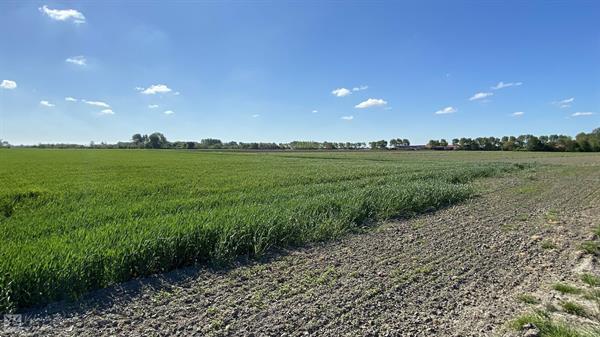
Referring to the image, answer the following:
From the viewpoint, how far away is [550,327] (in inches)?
149

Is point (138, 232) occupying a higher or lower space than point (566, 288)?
higher

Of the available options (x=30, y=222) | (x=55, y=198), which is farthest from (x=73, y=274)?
(x=55, y=198)

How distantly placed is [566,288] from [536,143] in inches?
5938

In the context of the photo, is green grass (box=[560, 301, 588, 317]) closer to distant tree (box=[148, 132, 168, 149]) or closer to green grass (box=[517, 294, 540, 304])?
green grass (box=[517, 294, 540, 304])

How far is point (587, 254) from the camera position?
6.50 m

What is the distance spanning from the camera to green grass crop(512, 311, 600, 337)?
3621 mm

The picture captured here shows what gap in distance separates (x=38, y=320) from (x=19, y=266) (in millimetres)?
1049

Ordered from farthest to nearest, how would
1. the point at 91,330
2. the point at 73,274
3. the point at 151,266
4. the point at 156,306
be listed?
the point at 151,266 < the point at 73,274 < the point at 156,306 < the point at 91,330

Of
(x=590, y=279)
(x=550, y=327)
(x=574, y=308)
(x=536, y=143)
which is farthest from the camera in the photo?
(x=536, y=143)

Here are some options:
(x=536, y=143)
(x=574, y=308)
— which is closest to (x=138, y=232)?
(x=574, y=308)

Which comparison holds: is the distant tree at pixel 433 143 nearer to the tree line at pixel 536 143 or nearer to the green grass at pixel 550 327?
the tree line at pixel 536 143

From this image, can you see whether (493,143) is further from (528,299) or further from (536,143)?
(528,299)

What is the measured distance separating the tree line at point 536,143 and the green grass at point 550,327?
149541mm

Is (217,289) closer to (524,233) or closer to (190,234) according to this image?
(190,234)
